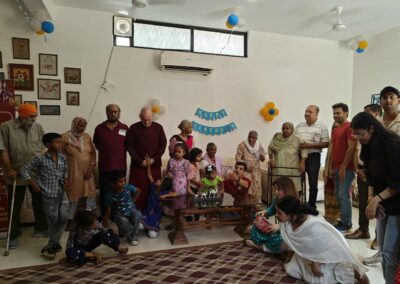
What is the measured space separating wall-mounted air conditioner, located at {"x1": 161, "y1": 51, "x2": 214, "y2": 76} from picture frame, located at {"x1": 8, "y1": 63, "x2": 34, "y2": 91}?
5.76 ft

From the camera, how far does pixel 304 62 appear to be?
5.29m

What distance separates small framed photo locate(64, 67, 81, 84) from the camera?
Answer: 4.05m

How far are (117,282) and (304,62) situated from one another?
464 centimetres

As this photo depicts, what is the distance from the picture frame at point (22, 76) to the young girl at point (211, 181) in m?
2.57

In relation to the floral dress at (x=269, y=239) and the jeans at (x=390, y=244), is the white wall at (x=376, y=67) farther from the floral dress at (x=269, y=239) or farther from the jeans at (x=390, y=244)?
the jeans at (x=390, y=244)

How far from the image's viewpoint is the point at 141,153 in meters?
3.41

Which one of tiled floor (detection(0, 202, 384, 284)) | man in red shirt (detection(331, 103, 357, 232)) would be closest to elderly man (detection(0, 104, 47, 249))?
tiled floor (detection(0, 202, 384, 284))

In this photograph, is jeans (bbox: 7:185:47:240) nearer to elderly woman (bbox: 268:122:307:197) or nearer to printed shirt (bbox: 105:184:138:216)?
printed shirt (bbox: 105:184:138:216)

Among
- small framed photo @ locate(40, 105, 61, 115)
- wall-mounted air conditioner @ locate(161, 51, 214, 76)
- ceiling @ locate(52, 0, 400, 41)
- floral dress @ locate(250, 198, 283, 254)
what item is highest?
ceiling @ locate(52, 0, 400, 41)

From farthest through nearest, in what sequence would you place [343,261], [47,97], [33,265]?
[47,97]
[33,265]
[343,261]

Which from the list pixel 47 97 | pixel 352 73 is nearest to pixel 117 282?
pixel 47 97

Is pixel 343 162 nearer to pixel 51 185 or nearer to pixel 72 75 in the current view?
pixel 51 185

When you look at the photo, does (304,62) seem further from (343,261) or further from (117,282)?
(117,282)

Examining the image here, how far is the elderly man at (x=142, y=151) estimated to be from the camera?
3.38m
